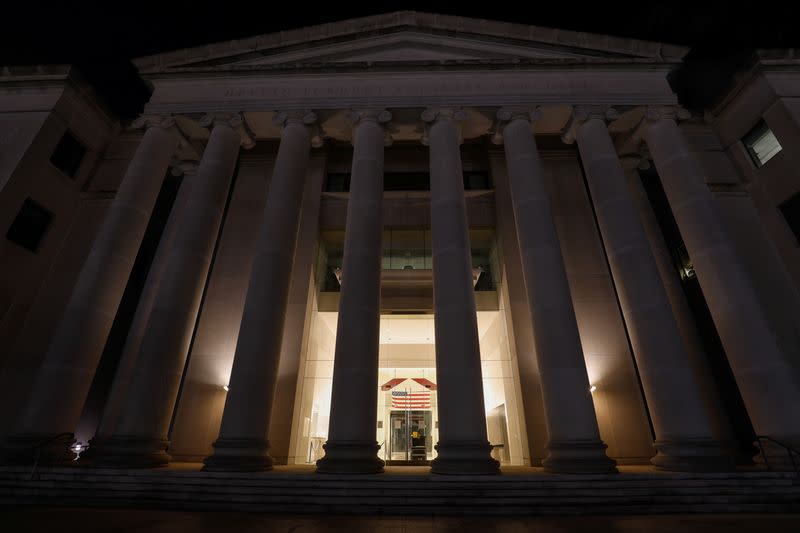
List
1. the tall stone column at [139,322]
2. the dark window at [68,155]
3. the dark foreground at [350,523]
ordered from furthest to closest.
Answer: the dark window at [68,155] < the tall stone column at [139,322] < the dark foreground at [350,523]

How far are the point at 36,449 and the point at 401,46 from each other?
2606cm

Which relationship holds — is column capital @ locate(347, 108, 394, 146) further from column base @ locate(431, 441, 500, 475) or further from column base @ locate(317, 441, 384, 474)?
column base @ locate(431, 441, 500, 475)

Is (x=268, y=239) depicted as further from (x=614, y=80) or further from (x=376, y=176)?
(x=614, y=80)

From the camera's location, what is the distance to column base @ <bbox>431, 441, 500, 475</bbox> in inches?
544

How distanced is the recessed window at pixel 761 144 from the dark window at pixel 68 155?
1633 inches

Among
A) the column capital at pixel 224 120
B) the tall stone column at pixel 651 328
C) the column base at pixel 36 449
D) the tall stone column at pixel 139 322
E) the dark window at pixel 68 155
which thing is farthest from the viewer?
the dark window at pixel 68 155

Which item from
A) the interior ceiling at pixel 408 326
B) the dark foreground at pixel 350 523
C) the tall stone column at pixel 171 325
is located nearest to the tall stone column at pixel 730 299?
the dark foreground at pixel 350 523

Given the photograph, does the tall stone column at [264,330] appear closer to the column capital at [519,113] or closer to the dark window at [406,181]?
the dark window at [406,181]

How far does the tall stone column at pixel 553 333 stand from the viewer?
47.4 feet

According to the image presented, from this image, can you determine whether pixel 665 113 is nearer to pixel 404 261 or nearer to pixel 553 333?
pixel 553 333

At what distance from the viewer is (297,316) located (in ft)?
73.7

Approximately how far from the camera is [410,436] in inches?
953

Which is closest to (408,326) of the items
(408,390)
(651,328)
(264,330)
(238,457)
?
(408,390)

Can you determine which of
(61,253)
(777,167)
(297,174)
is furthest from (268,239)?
(777,167)
